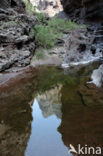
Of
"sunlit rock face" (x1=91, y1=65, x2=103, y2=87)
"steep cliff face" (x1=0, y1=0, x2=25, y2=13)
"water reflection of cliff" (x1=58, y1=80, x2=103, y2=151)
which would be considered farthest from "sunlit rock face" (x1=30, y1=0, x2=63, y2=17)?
"water reflection of cliff" (x1=58, y1=80, x2=103, y2=151)

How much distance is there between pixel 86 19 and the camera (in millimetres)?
26219

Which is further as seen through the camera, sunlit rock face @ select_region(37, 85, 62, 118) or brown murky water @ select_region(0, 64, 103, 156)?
sunlit rock face @ select_region(37, 85, 62, 118)

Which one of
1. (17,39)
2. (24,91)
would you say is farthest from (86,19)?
(24,91)

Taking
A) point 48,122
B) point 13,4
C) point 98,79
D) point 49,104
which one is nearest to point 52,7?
point 13,4

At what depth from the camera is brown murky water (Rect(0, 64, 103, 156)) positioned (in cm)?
309

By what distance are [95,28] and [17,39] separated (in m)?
15.9

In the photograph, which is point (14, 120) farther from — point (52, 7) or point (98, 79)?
point (52, 7)

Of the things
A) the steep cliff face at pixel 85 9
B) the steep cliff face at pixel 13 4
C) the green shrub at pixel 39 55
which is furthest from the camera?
the steep cliff face at pixel 85 9

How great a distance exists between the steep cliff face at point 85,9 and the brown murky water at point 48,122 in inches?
831

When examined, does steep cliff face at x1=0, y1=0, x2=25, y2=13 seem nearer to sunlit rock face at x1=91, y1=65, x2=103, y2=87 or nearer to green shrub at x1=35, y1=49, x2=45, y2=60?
green shrub at x1=35, y1=49, x2=45, y2=60

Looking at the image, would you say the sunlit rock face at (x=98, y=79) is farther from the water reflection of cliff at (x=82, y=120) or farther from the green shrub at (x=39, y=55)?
the green shrub at (x=39, y=55)

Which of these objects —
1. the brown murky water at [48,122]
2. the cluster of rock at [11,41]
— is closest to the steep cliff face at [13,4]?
the cluster of rock at [11,41]

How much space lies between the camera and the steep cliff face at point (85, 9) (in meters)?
22.5

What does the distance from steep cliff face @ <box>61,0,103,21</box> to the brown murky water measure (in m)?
21.1
